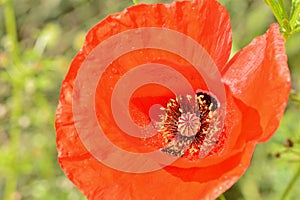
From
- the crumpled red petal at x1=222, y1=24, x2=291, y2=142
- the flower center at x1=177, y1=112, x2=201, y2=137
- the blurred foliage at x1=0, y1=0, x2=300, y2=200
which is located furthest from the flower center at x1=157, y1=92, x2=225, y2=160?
the blurred foliage at x1=0, y1=0, x2=300, y2=200

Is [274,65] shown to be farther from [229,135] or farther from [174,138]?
[174,138]

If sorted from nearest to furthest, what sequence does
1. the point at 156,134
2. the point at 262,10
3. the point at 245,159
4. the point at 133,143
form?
the point at 245,159 < the point at 133,143 < the point at 156,134 < the point at 262,10

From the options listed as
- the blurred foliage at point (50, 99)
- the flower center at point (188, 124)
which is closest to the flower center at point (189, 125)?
the flower center at point (188, 124)

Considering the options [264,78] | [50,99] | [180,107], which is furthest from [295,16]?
[50,99]

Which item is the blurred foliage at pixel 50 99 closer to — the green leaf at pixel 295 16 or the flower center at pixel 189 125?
the flower center at pixel 189 125

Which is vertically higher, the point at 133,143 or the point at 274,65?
the point at 274,65

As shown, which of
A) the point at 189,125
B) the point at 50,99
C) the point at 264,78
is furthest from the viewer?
the point at 50,99

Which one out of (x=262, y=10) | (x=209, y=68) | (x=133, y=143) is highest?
(x=209, y=68)

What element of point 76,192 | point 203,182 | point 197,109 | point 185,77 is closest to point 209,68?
point 185,77

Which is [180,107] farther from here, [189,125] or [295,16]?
[295,16]
